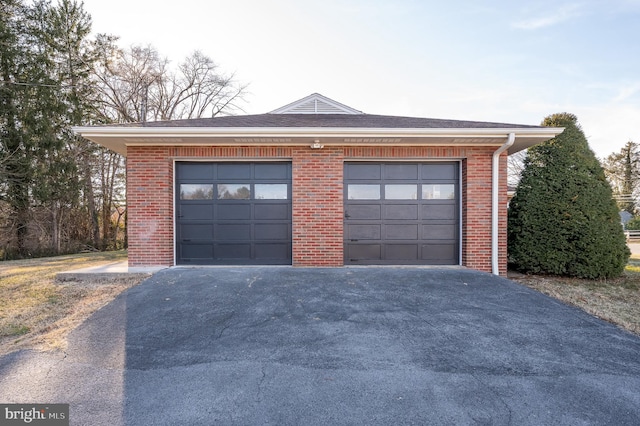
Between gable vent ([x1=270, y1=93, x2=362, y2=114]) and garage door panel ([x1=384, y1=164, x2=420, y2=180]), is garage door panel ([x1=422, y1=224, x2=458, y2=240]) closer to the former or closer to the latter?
garage door panel ([x1=384, y1=164, x2=420, y2=180])

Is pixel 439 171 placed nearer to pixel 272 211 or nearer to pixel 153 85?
pixel 272 211

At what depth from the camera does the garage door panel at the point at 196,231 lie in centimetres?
642

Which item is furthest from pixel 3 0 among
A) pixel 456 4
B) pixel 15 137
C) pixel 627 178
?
pixel 627 178

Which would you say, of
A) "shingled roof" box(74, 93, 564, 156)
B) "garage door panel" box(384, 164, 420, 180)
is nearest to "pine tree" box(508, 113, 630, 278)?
"shingled roof" box(74, 93, 564, 156)

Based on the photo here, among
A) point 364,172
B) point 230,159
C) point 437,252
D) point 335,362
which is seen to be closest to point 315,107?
point 364,172

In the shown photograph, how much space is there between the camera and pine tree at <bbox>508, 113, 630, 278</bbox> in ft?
20.5

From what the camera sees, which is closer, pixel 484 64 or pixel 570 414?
pixel 570 414

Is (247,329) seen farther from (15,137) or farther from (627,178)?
(627,178)

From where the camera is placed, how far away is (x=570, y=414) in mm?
2035

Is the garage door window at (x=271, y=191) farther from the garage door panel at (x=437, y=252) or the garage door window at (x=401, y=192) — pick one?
the garage door panel at (x=437, y=252)

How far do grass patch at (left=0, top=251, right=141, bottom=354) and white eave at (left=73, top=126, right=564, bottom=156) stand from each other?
2.74 m

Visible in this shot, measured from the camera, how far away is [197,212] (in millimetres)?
6426

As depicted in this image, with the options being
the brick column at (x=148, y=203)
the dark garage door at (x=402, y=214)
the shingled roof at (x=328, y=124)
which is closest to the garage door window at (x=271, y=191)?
the shingled roof at (x=328, y=124)

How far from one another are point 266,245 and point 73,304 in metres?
3.27
